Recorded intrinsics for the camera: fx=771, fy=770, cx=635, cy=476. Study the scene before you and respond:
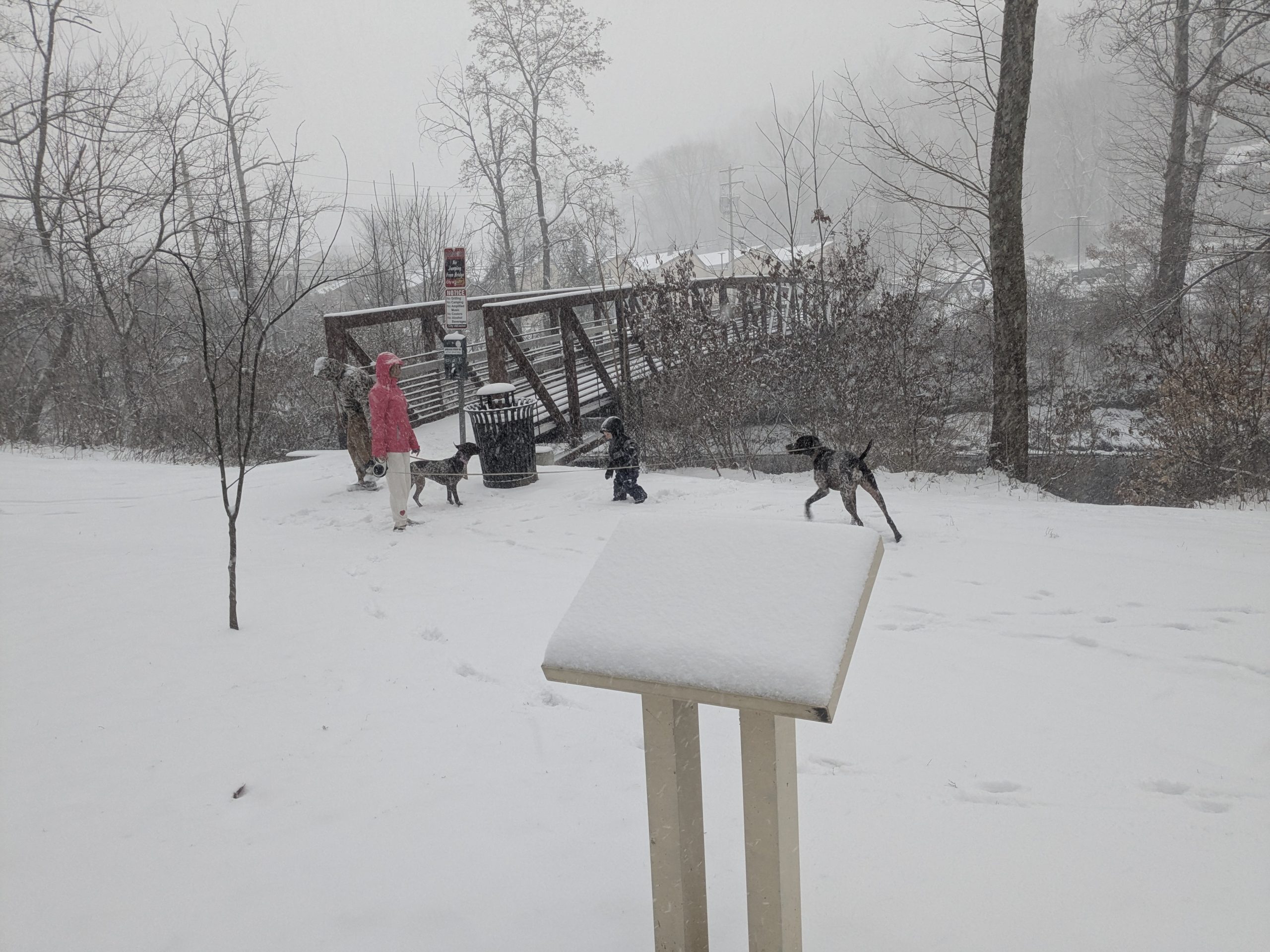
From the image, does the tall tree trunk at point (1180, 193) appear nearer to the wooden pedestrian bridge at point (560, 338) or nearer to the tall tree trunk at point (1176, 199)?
the tall tree trunk at point (1176, 199)

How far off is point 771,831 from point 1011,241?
7.59 metres

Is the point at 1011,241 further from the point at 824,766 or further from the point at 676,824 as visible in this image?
the point at 676,824

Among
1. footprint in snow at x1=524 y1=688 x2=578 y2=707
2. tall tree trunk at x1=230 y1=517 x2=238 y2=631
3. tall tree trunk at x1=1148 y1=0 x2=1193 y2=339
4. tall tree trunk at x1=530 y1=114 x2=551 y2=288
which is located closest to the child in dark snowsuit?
tall tree trunk at x1=230 y1=517 x2=238 y2=631

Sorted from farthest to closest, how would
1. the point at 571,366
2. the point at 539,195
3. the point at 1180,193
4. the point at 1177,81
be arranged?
the point at 539,195
the point at 1180,193
the point at 1177,81
the point at 571,366

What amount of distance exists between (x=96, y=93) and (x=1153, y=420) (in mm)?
17050

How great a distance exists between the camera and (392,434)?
6375 millimetres

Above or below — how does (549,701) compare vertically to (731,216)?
below

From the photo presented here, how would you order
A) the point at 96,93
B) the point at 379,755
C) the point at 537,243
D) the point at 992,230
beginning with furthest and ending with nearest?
the point at 537,243
the point at 96,93
the point at 992,230
the point at 379,755

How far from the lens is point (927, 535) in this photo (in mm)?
5414

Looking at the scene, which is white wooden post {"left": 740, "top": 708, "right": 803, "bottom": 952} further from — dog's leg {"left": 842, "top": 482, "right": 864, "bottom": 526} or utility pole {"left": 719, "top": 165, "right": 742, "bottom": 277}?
utility pole {"left": 719, "top": 165, "right": 742, "bottom": 277}

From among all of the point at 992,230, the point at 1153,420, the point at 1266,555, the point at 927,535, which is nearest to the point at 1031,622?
the point at 927,535

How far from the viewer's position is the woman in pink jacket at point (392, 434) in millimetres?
6316

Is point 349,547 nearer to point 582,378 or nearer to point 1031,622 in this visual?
point 1031,622

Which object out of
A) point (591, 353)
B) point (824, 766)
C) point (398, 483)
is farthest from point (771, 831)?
point (591, 353)
